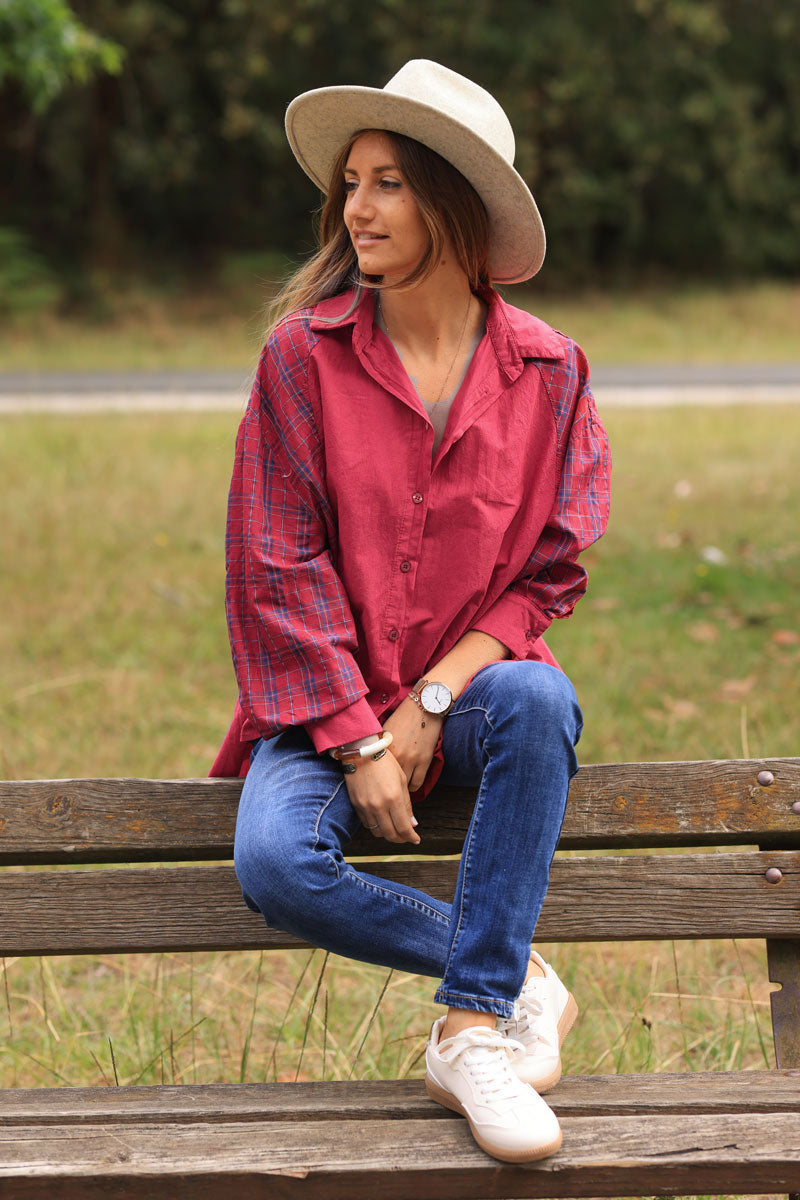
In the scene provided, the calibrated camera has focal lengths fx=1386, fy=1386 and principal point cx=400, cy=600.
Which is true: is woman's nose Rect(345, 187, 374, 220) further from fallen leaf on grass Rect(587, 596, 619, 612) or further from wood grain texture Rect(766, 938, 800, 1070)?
fallen leaf on grass Rect(587, 596, 619, 612)

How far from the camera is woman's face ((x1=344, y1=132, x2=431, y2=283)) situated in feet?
7.94

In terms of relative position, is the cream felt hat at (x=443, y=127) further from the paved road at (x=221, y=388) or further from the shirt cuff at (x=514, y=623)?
the paved road at (x=221, y=388)

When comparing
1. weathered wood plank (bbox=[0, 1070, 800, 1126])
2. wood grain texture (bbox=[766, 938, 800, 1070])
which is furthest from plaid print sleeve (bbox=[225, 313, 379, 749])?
wood grain texture (bbox=[766, 938, 800, 1070])

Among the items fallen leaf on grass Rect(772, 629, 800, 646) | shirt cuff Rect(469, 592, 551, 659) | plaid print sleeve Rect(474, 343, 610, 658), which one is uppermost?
plaid print sleeve Rect(474, 343, 610, 658)

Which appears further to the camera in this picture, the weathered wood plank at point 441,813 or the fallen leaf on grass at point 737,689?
the fallen leaf on grass at point 737,689

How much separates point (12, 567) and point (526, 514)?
4.44 meters

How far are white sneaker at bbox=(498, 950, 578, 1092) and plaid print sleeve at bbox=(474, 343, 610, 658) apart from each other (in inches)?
22.8

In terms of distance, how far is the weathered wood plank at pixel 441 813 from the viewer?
2426 millimetres

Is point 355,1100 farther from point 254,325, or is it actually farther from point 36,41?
point 254,325

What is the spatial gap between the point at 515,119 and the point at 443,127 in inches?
811

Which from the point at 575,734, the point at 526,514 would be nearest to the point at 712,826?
the point at 575,734

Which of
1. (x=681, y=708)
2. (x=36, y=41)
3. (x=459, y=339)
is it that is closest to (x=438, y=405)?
(x=459, y=339)

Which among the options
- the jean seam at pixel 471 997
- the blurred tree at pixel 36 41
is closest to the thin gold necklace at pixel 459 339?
the jean seam at pixel 471 997

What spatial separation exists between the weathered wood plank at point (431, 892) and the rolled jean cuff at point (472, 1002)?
315 millimetres
